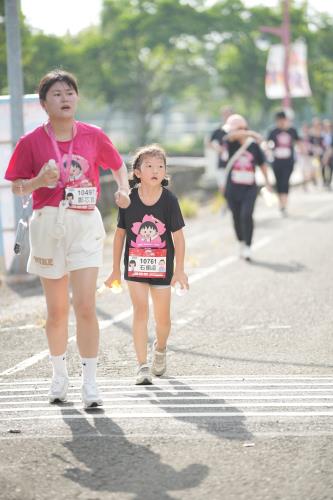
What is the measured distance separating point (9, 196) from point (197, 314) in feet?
11.4

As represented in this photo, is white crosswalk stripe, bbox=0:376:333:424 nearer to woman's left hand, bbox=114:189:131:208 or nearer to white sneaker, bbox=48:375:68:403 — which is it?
white sneaker, bbox=48:375:68:403

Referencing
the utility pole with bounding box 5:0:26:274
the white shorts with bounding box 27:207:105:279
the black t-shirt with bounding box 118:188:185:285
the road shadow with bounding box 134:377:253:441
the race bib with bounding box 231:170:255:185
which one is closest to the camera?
the road shadow with bounding box 134:377:253:441

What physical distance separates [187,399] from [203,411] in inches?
11.8

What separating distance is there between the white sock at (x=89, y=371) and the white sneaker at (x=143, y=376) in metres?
0.63

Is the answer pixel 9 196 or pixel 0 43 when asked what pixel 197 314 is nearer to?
pixel 9 196

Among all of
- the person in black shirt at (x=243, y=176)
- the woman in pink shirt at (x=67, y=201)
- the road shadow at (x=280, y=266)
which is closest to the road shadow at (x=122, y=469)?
the woman in pink shirt at (x=67, y=201)

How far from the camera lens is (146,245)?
679 cm

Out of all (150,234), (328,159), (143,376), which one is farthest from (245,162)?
(328,159)

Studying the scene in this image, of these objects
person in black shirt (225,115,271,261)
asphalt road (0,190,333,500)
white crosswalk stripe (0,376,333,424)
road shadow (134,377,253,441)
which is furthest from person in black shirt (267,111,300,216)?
road shadow (134,377,253,441)

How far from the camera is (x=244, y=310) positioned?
9.66 metres

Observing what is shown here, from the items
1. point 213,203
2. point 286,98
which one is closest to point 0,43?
point 213,203

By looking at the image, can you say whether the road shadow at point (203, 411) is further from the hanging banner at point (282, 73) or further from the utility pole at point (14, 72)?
the hanging banner at point (282, 73)

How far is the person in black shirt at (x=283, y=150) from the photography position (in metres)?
19.0

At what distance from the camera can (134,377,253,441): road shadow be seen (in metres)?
5.50
